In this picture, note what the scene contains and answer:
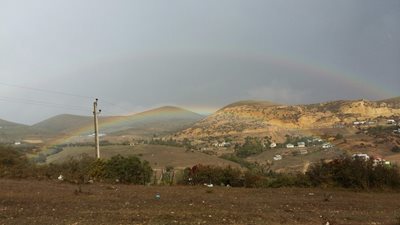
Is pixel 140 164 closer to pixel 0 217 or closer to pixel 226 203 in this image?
pixel 226 203

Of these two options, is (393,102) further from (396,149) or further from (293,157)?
(293,157)

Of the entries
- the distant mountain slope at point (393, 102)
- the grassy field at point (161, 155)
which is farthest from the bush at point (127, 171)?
the distant mountain slope at point (393, 102)

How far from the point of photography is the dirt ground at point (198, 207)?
15523 mm

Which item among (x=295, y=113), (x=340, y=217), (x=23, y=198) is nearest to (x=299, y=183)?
(x=340, y=217)

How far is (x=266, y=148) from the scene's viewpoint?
340 feet

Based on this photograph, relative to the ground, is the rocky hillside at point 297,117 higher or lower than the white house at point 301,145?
higher

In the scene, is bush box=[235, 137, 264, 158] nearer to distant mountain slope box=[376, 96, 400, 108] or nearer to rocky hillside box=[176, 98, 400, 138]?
rocky hillside box=[176, 98, 400, 138]

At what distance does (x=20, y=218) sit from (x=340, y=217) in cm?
1177

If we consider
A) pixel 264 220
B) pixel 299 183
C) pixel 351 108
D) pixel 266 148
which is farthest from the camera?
pixel 351 108

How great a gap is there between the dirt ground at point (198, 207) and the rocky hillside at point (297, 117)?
10339 centimetres

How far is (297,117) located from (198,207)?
13049 cm

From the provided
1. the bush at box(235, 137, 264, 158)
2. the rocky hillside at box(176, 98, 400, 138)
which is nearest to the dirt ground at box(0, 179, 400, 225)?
the bush at box(235, 137, 264, 158)

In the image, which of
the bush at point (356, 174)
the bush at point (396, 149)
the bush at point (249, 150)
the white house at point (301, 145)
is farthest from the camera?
the white house at point (301, 145)

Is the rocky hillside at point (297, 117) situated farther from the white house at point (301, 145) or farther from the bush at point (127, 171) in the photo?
the bush at point (127, 171)
